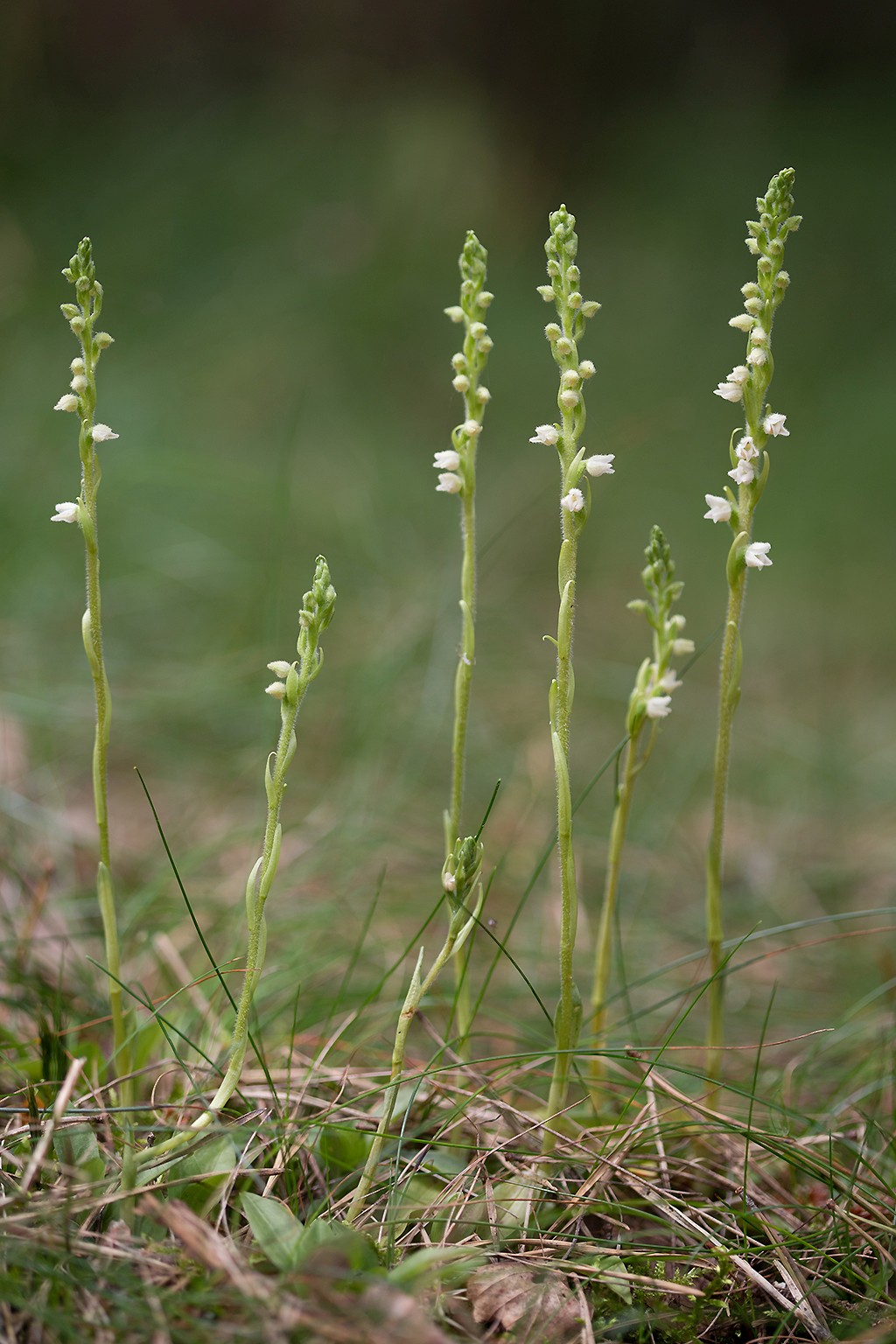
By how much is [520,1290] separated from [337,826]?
5.65 feet

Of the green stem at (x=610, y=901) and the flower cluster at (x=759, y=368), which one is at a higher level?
the flower cluster at (x=759, y=368)

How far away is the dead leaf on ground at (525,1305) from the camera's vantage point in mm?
1510

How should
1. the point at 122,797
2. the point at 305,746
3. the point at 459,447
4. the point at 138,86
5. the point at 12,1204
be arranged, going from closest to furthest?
1. the point at 12,1204
2. the point at 459,447
3. the point at 122,797
4. the point at 305,746
5. the point at 138,86

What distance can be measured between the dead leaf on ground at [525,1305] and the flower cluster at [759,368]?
4.13ft

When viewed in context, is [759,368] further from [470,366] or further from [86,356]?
[86,356]

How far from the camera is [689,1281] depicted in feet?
5.40

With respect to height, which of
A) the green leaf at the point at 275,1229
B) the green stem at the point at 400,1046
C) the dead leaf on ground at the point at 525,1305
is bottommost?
the dead leaf on ground at the point at 525,1305

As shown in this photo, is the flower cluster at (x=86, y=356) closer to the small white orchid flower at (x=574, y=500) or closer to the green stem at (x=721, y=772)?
the small white orchid flower at (x=574, y=500)

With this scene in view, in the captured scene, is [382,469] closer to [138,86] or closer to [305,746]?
[305,746]

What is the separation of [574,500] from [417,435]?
7100 millimetres

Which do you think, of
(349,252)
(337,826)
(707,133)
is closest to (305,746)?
(337,826)

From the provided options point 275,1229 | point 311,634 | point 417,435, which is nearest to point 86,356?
point 311,634

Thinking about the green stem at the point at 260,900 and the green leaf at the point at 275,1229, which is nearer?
the green leaf at the point at 275,1229

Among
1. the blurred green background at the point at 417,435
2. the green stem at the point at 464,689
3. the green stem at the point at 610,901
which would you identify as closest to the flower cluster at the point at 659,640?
the green stem at the point at 610,901
